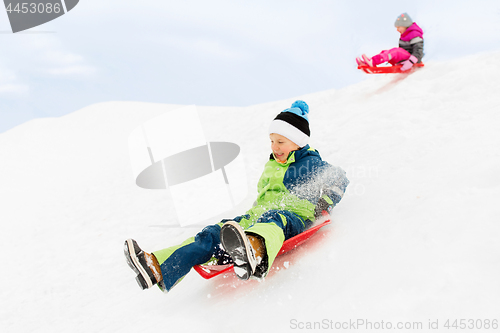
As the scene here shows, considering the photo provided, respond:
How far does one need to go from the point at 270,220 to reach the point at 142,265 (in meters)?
0.69

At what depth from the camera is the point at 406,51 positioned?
550cm

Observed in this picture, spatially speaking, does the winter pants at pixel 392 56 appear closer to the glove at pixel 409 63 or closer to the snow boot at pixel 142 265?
the glove at pixel 409 63

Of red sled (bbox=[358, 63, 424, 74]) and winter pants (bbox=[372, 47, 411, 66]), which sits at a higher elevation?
winter pants (bbox=[372, 47, 411, 66])

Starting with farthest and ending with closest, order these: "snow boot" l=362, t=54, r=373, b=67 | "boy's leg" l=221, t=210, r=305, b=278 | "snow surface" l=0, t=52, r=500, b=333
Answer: "snow boot" l=362, t=54, r=373, b=67, "boy's leg" l=221, t=210, r=305, b=278, "snow surface" l=0, t=52, r=500, b=333

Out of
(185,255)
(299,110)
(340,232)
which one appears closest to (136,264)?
(185,255)

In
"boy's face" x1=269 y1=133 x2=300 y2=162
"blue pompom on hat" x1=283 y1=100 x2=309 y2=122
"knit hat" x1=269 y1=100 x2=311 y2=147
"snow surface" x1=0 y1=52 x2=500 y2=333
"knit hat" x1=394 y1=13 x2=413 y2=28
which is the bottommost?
"snow surface" x1=0 y1=52 x2=500 y2=333

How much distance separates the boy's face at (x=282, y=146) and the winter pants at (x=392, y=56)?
12.6 ft

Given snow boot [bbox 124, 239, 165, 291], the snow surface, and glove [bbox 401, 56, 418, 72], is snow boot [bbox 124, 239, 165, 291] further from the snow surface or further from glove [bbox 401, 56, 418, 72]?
glove [bbox 401, 56, 418, 72]

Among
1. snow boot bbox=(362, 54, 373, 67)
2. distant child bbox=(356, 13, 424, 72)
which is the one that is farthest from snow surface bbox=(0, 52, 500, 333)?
snow boot bbox=(362, 54, 373, 67)

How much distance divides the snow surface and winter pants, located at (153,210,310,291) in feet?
0.55

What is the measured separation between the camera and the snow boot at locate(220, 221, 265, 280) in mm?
1527

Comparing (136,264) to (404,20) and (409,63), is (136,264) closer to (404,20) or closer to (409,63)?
(409,63)

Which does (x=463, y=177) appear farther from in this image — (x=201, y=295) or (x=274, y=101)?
(x=274, y=101)

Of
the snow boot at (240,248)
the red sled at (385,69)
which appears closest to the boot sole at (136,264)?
the snow boot at (240,248)
